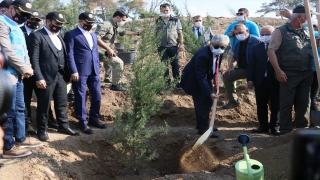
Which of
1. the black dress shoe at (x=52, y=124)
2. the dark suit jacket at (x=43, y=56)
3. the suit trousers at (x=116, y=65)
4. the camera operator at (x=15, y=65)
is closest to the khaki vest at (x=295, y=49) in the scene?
the suit trousers at (x=116, y=65)

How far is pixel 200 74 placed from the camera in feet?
20.1

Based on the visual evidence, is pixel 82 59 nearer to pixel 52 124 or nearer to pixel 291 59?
pixel 52 124

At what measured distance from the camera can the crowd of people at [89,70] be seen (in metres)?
5.11

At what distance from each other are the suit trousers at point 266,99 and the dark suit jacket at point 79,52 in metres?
2.85

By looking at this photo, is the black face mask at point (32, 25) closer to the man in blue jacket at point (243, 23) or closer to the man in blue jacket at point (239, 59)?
the man in blue jacket at point (239, 59)

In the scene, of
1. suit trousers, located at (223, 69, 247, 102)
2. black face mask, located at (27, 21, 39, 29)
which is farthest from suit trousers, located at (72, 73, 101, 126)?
suit trousers, located at (223, 69, 247, 102)

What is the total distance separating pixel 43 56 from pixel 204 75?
2499 millimetres

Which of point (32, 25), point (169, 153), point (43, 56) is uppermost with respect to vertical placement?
point (32, 25)

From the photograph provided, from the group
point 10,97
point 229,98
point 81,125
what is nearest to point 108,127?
point 81,125

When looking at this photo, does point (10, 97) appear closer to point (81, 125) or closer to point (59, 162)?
point (59, 162)

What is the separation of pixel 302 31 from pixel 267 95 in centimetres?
124

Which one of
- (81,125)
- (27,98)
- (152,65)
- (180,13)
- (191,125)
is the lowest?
(191,125)

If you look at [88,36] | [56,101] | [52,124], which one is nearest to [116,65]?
[88,36]

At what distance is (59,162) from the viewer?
539cm
